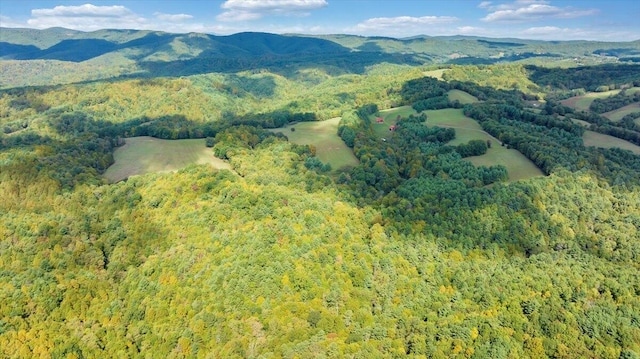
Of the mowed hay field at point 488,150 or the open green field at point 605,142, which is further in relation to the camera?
the open green field at point 605,142

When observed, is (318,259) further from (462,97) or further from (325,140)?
(462,97)

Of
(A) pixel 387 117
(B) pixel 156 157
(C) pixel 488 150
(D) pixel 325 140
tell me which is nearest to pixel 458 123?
(C) pixel 488 150

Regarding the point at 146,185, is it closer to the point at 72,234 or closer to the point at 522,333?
the point at 72,234

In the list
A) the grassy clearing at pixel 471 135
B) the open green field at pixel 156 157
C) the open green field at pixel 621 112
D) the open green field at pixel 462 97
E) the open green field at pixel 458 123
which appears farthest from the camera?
the open green field at pixel 462 97

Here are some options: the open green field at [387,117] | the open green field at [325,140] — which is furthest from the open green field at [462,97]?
the open green field at [325,140]

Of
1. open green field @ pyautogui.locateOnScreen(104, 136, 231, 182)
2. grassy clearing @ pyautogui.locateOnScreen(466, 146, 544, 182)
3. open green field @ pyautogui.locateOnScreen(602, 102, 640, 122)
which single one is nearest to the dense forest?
grassy clearing @ pyautogui.locateOnScreen(466, 146, 544, 182)

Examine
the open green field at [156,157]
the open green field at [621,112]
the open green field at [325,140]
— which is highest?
the open green field at [621,112]

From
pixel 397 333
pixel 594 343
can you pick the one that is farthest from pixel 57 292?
pixel 594 343

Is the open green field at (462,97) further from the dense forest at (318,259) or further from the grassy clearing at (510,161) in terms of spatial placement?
the dense forest at (318,259)
